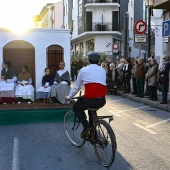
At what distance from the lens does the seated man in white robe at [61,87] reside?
11453mm

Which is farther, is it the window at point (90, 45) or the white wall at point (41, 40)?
the window at point (90, 45)

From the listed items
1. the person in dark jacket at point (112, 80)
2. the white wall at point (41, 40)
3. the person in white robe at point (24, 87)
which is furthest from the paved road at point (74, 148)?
the person in dark jacket at point (112, 80)

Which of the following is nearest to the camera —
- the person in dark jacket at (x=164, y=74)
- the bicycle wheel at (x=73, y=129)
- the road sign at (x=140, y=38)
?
the bicycle wheel at (x=73, y=129)

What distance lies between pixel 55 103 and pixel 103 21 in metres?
33.3

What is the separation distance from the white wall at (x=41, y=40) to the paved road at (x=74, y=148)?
142 inches

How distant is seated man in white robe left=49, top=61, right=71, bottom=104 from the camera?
11453mm

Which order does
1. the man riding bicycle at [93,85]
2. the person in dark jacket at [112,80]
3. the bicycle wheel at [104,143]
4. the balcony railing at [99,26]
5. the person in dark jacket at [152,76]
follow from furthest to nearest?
1. the balcony railing at [99,26]
2. the person in dark jacket at [112,80]
3. the person in dark jacket at [152,76]
4. the man riding bicycle at [93,85]
5. the bicycle wheel at [104,143]

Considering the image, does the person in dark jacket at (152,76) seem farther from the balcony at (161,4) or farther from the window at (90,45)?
the window at (90,45)

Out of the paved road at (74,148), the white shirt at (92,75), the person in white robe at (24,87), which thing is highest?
the white shirt at (92,75)

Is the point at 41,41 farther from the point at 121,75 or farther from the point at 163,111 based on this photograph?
the point at 121,75

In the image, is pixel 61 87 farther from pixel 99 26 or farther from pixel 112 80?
pixel 99 26

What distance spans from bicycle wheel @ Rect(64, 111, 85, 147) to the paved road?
0.14m

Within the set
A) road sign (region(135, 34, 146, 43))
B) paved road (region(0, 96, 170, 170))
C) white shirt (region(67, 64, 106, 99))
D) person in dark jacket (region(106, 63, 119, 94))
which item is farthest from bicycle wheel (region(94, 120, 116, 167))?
person in dark jacket (region(106, 63, 119, 94))

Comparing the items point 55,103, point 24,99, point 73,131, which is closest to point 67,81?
point 55,103
